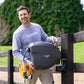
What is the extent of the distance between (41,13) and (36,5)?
52.2 inches

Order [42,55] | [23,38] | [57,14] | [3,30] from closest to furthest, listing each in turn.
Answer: [42,55]
[23,38]
[57,14]
[3,30]

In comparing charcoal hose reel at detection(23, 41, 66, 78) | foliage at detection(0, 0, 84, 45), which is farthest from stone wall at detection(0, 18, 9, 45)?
charcoal hose reel at detection(23, 41, 66, 78)

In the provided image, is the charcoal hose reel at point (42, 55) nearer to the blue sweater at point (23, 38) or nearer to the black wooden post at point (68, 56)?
the blue sweater at point (23, 38)

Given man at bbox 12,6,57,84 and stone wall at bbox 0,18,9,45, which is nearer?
man at bbox 12,6,57,84

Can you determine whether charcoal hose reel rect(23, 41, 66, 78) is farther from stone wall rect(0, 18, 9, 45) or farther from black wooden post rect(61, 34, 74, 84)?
stone wall rect(0, 18, 9, 45)

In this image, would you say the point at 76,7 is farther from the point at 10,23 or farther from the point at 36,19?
the point at 10,23

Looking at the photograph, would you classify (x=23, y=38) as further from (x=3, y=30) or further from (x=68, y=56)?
(x=3, y=30)

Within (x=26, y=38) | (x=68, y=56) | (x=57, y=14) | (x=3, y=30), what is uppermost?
(x=57, y=14)

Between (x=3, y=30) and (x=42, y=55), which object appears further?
(x=3, y=30)

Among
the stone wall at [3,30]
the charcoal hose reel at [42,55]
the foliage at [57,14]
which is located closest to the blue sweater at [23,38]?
the charcoal hose reel at [42,55]

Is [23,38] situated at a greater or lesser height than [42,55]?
greater

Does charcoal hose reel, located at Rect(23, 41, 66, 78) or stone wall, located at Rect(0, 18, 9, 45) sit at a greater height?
stone wall, located at Rect(0, 18, 9, 45)

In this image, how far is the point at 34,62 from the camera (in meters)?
2.80

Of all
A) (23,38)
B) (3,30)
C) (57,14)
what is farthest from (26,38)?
(3,30)
